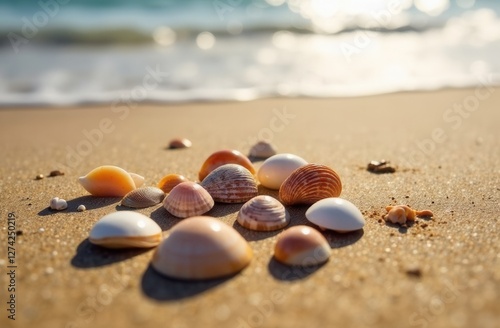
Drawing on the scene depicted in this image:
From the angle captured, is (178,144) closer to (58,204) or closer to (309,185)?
(58,204)

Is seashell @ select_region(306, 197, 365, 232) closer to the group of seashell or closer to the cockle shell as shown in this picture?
the group of seashell

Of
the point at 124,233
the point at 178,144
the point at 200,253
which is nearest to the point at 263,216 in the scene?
the point at 200,253

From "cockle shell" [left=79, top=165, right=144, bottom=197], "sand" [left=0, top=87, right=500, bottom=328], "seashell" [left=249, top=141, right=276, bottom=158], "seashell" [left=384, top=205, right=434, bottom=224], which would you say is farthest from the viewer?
"seashell" [left=249, top=141, right=276, bottom=158]

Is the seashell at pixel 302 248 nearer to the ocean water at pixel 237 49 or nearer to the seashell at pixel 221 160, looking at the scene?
the seashell at pixel 221 160

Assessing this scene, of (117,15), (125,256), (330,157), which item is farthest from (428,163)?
A: (117,15)

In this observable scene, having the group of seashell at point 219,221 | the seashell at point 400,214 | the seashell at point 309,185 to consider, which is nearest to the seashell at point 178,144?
the group of seashell at point 219,221

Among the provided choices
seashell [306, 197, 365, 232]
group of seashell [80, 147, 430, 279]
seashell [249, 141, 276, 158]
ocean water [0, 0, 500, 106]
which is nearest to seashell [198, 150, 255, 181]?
group of seashell [80, 147, 430, 279]
